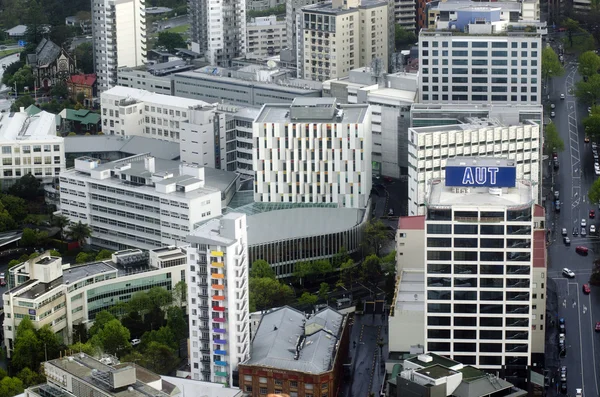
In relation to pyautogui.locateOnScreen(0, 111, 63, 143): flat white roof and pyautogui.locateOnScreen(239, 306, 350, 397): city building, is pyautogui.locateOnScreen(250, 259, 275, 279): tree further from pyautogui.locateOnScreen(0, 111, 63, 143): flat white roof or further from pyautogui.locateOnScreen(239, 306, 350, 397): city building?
pyautogui.locateOnScreen(0, 111, 63, 143): flat white roof

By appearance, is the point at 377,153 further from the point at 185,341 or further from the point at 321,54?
the point at 185,341

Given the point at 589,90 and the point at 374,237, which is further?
Result: the point at 589,90

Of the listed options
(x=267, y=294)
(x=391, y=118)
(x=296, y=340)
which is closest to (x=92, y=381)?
(x=296, y=340)

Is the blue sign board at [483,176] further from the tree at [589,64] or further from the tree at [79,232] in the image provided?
the tree at [589,64]

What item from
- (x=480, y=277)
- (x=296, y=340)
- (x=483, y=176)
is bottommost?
(x=296, y=340)

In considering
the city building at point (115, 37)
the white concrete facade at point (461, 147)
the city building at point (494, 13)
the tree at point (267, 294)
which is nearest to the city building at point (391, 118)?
the city building at point (494, 13)

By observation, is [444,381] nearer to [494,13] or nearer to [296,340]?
[296,340]
